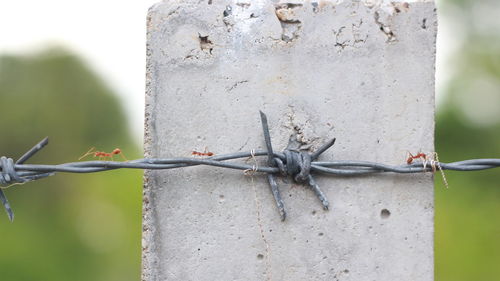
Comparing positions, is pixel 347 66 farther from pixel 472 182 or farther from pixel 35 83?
pixel 35 83

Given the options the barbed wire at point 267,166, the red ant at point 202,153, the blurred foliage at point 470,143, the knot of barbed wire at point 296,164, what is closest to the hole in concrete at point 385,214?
the barbed wire at point 267,166

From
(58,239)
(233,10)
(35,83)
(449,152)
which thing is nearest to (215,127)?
(233,10)

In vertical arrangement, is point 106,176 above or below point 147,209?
above

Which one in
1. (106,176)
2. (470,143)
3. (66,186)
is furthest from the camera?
(66,186)

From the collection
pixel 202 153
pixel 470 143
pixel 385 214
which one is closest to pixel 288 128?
pixel 202 153

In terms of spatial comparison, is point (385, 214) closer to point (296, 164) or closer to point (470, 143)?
point (296, 164)

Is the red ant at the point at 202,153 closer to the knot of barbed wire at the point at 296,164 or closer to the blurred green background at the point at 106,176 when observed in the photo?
the knot of barbed wire at the point at 296,164

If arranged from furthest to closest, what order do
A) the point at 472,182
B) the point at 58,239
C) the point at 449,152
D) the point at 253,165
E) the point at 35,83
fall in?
the point at 35,83, the point at 58,239, the point at 449,152, the point at 472,182, the point at 253,165

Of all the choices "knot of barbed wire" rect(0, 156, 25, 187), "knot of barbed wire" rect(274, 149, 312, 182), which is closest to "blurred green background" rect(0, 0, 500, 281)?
"knot of barbed wire" rect(274, 149, 312, 182)
